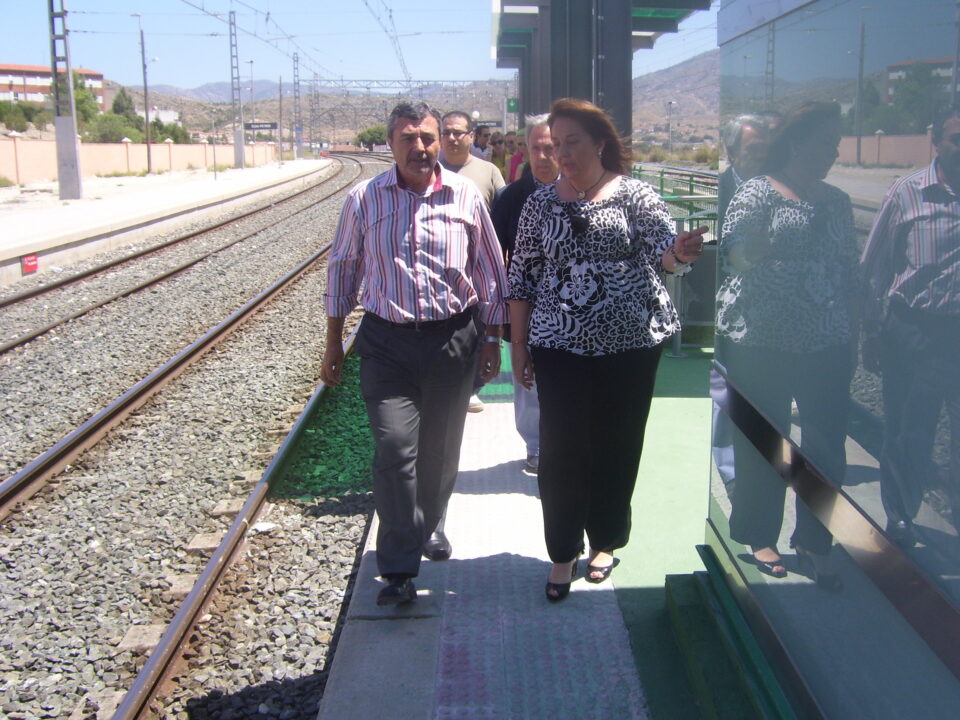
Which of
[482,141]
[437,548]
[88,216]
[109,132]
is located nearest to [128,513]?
[437,548]

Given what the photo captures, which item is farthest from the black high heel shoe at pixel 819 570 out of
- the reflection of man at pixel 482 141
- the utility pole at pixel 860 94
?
the reflection of man at pixel 482 141

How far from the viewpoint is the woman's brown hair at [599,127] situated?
344cm

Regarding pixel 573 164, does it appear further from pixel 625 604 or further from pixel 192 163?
pixel 192 163

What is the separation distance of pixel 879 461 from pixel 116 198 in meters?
29.8

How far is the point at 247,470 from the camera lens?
19.5 feet

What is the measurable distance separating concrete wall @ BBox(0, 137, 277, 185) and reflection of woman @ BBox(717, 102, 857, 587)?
30.8m

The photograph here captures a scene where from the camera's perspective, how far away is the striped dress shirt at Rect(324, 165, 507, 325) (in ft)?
11.8

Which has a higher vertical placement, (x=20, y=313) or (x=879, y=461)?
(x=879, y=461)

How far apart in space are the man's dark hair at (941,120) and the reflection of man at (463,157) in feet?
11.9

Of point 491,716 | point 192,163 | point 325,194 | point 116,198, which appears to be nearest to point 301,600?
point 491,716

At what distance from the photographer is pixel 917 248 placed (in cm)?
167

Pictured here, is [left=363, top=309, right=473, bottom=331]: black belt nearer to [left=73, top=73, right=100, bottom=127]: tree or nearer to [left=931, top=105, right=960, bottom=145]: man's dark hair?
[left=931, top=105, right=960, bottom=145]: man's dark hair

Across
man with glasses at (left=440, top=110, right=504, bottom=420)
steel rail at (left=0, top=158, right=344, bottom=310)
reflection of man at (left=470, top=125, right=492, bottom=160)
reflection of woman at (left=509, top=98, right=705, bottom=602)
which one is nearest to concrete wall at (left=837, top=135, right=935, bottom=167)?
reflection of woman at (left=509, top=98, right=705, bottom=602)

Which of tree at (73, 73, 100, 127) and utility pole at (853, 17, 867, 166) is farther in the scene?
tree at (73, 73, 100, 127)
